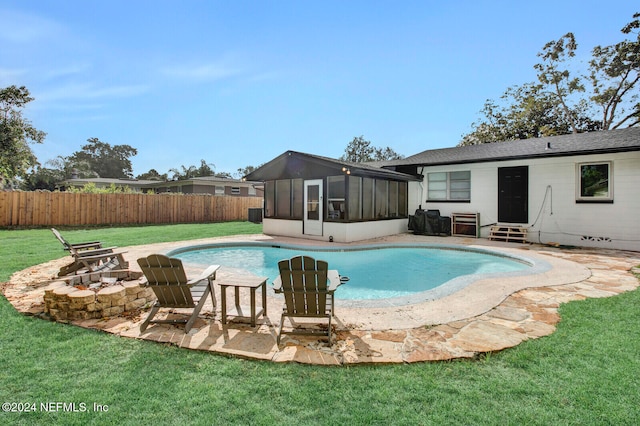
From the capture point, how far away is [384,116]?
2264 cm

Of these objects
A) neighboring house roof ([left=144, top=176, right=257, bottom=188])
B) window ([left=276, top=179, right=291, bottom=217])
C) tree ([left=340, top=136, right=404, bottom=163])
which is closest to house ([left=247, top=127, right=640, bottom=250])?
window ([left=276, top=179, right=291, bottom=217])

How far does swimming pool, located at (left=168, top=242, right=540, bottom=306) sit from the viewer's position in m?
6.10

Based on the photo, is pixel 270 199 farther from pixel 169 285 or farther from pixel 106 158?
pixel 106 158

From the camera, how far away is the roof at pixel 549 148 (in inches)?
370

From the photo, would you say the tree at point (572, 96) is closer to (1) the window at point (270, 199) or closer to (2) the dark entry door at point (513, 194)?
(2) the dark entry door at point (513, 194)

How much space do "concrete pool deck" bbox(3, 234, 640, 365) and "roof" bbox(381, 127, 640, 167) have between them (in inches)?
225

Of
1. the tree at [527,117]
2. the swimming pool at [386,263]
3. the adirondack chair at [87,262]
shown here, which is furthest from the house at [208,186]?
the adirondack chair at [87,262]

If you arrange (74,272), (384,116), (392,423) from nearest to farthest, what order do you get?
(392,423)
(74,272)
(384,116)

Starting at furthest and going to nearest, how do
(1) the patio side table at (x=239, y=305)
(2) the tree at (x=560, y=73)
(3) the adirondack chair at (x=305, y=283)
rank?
1. (2) the tree at (x=560, y=73)
2. (1) the patio side table at (x=239, y=305)
3. (3) the adirondack chair at (x=305, y=283)

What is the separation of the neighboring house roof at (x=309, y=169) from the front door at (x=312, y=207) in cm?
36

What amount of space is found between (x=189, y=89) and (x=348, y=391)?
16827mm

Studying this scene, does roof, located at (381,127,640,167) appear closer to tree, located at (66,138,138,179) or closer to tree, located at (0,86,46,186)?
tree, located at (0,86,46,186)

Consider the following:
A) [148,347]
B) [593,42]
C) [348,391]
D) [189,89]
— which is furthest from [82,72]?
[593,42]

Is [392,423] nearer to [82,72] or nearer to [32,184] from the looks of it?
[82,72]
